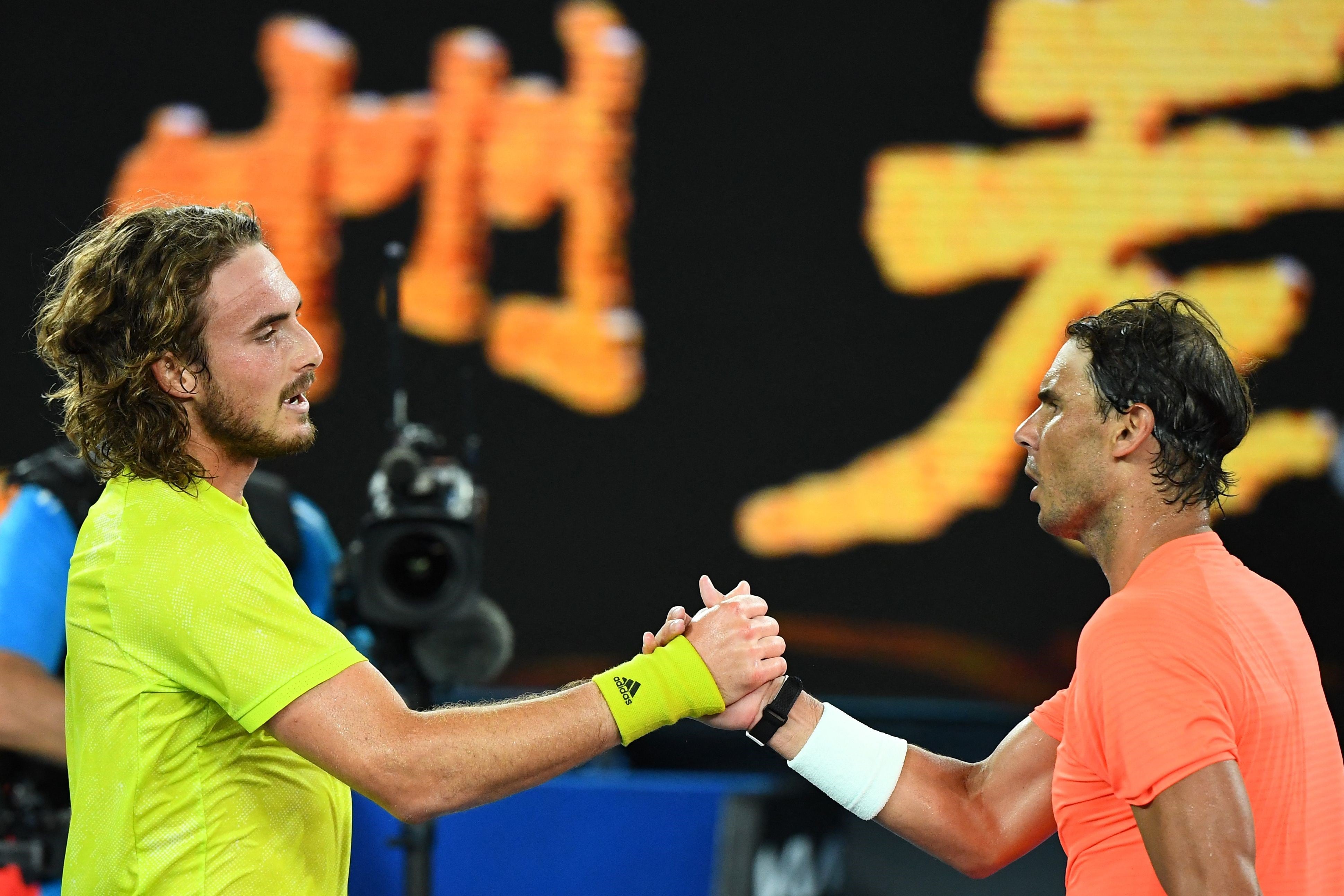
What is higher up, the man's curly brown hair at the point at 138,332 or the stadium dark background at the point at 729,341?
the stadium dark background at the point at 729,341

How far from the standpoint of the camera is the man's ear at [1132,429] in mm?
1972

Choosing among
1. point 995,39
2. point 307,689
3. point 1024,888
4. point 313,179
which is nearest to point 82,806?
point 307,689

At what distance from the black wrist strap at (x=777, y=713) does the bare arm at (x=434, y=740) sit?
0.60 meters

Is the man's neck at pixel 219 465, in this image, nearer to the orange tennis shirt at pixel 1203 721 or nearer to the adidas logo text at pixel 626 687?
the adidas logo text at pixel 626 687

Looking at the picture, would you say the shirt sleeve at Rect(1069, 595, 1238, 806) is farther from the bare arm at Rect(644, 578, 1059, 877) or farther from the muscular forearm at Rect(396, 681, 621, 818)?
the muscular forearm at Rect(396, 681, 621, 818)

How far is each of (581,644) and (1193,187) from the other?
2.86 metres

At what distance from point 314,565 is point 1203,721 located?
7.84 ft

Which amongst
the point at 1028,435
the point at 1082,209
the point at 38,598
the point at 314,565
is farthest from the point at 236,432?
the point at 1082,209

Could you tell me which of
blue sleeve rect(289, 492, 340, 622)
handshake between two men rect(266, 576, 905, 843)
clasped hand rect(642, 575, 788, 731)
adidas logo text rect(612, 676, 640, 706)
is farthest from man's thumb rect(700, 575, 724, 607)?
blue sleeve rect(289, 492, 340, 622)

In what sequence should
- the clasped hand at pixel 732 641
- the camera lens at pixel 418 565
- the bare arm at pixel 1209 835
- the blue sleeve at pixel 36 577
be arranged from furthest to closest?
the camera lens at pixel 418 565 → the blue sleeve at pixel 36 577 → the clasped hand at pixel 732 641 → the bare arm at pixel 1209 835

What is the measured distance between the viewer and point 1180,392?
1.96 metres

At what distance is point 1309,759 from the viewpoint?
1745 millimetres

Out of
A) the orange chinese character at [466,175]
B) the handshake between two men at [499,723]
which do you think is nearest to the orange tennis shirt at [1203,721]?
the handshake between two men at [499,723]

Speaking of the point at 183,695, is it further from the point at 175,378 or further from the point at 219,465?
the point at 175,378
